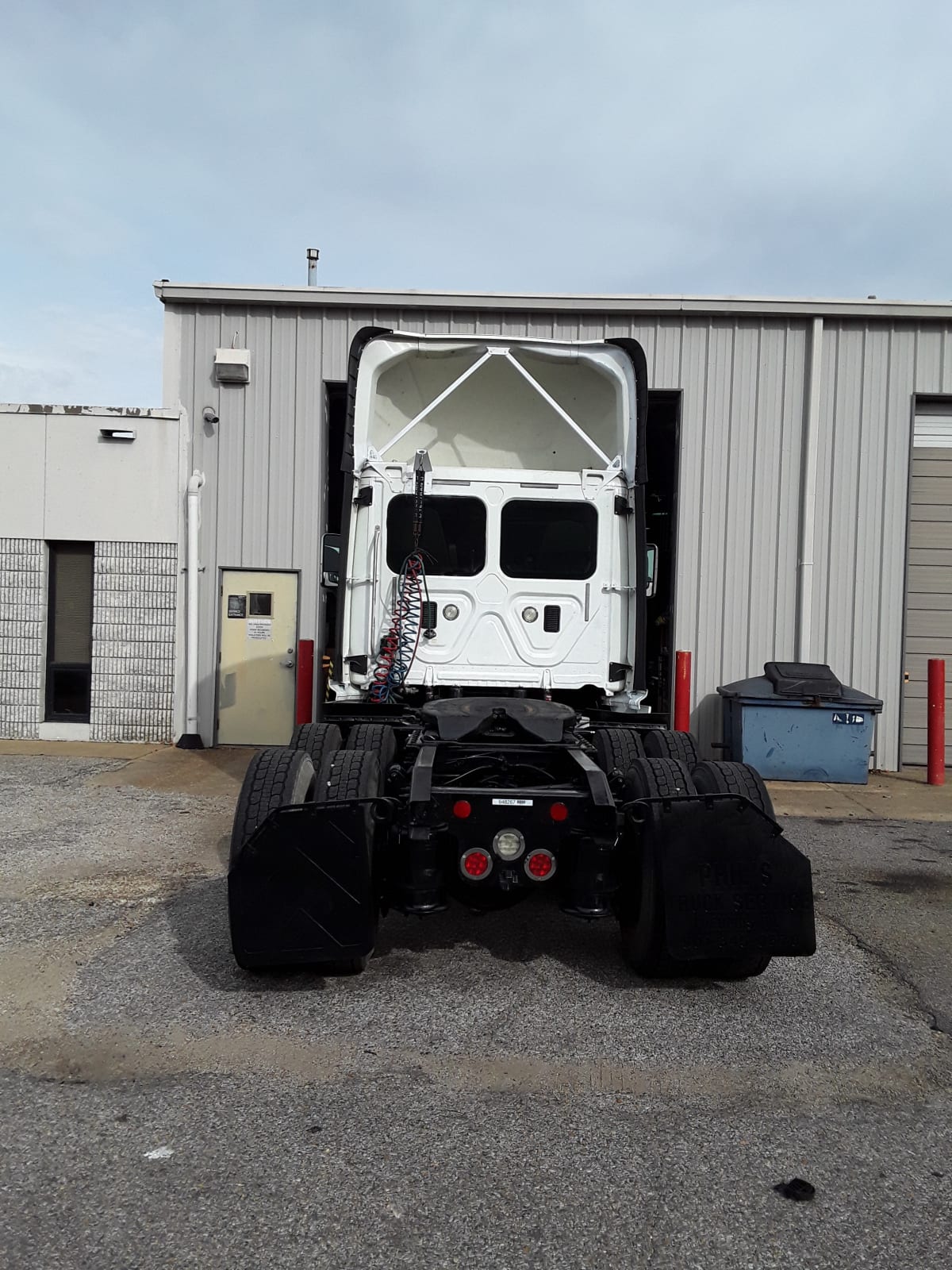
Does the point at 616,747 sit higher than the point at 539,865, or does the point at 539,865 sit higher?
the point at 616,747

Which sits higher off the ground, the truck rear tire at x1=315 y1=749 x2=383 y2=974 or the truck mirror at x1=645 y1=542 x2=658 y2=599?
the truck mirror at x1=645 y1=542 x2=658 y2=599

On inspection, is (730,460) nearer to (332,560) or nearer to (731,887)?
(332,560)

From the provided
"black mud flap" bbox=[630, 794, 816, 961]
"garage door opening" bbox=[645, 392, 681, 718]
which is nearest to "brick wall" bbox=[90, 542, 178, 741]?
"garage door opening" bbox=[645, 392, 681, 718]

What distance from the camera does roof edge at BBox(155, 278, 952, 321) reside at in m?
10.1

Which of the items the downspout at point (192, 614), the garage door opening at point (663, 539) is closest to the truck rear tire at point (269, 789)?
the garage door opening at point (663, 539)

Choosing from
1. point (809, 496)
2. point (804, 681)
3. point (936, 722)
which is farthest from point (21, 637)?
point (936, 722)

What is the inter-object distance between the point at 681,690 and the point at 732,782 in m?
6.04

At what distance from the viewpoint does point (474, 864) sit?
3.62 metres

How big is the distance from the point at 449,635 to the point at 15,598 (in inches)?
267

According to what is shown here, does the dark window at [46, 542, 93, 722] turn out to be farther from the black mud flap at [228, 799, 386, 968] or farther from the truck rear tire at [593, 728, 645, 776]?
the black mud flap at [228, 799, 386, 968]

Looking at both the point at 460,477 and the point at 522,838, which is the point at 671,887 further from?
the point at 460,477

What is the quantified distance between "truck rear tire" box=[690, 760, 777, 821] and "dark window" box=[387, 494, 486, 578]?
2.26m

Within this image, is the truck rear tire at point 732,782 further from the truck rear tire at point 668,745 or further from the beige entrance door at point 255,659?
the beige entrance door at point 255,659

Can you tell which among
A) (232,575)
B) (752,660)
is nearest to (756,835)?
(752,660)
